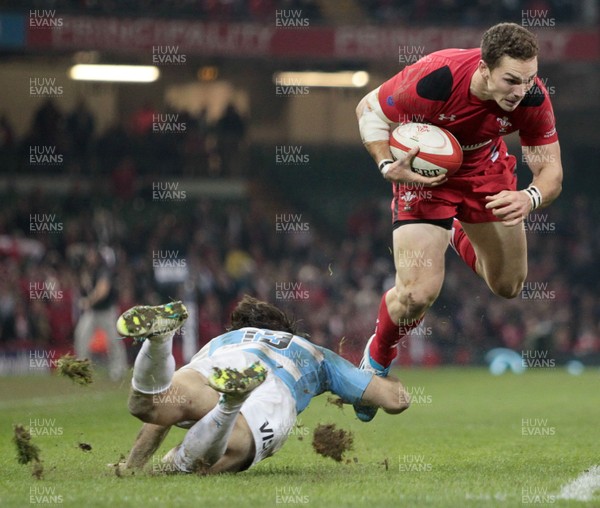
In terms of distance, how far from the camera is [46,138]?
21.9m

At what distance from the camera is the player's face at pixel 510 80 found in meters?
6.49

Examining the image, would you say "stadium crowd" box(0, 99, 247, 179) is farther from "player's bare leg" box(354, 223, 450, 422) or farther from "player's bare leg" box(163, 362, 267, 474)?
"player's bare leg" box(163, 362, 267, 474)

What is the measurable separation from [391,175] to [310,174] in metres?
18.6

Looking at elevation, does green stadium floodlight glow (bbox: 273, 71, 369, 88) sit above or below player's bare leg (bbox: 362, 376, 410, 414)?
above

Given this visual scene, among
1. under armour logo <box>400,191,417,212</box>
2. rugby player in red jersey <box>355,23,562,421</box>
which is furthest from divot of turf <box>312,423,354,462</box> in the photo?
under armour logo <box>400,191,417,212</box>

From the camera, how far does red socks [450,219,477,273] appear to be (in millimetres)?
8016

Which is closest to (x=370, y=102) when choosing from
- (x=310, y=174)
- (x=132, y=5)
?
(x=132, y=5)

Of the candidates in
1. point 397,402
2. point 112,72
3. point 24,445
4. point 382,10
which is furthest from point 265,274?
point 24,445

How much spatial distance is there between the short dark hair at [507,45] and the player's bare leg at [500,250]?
139cm

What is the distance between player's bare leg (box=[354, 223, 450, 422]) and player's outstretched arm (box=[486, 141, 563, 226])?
514 mm

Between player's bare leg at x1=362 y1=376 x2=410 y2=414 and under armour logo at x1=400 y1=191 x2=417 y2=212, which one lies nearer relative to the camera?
player's bare leg at x1=362 y1=376 x2=410 y2=414

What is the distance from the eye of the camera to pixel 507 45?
650cm

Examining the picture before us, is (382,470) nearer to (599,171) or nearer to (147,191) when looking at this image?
(147,191)

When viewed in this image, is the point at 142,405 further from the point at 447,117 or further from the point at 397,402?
the point at 447,117
